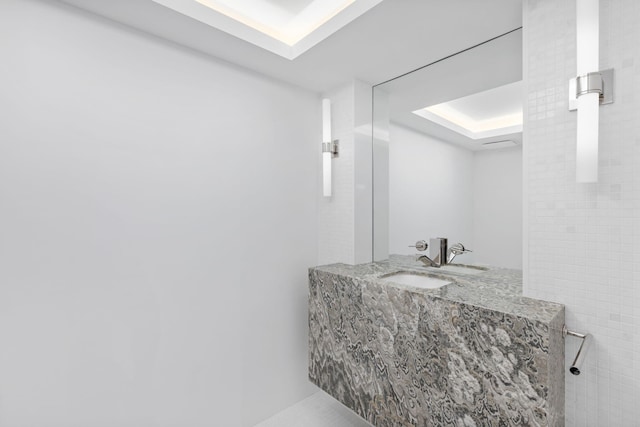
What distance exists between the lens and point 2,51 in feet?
4.18

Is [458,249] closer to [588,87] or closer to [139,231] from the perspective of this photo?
[588,87]

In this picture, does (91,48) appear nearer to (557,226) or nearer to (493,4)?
(493,4)

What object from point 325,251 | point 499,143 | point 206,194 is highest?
point 499,143

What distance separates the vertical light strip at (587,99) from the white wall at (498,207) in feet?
1.66

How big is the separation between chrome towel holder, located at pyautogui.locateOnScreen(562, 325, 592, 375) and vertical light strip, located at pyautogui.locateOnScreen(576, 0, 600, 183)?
0.61 meters

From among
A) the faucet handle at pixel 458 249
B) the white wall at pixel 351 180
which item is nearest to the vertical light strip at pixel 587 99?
the faucet handle at pixel 458 249

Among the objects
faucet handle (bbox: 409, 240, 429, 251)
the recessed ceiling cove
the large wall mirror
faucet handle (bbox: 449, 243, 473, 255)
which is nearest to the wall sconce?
the large wall mirror

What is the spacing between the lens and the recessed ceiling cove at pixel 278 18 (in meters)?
1.51

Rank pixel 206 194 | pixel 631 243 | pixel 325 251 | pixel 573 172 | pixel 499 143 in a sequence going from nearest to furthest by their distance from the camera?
pixel 631 243 < pixel 573 172 < pixel 499 143 < pixel 206 194 < pixel 325 251

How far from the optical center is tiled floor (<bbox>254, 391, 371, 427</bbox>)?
80.6 inches

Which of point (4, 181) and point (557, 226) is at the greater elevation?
point (4, 181)

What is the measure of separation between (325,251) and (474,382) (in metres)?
1.36

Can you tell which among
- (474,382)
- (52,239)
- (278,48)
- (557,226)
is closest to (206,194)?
(52,239)

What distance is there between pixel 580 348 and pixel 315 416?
169 cm
